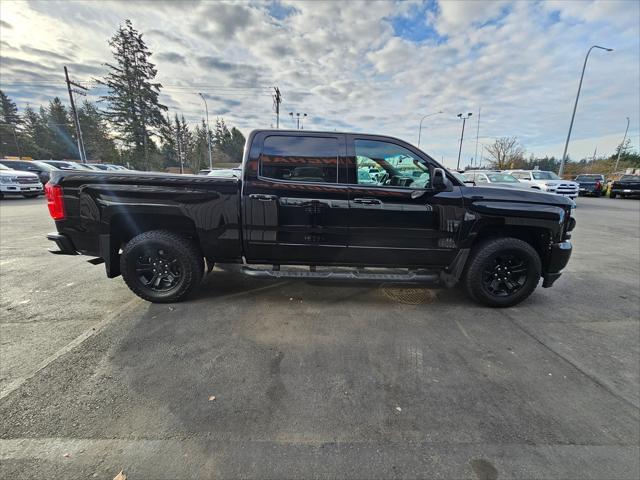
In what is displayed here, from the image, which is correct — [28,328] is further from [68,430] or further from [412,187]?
[412,187]

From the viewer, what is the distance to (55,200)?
3.27 metres

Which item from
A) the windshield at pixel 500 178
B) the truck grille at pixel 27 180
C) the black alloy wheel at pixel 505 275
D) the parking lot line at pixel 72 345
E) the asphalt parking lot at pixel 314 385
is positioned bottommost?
the asphalt parking lot at pixel 314 385

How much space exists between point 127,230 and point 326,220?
2.37 m

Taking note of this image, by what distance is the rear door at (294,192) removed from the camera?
10.8 feet

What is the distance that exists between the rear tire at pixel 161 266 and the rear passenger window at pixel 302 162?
1.28m

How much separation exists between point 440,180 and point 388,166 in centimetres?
61

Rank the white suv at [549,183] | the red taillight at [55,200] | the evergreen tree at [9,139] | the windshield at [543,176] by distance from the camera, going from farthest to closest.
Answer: the evergreen tree at [9,139] → the windshield at [543,176] → the white suv at [549,183] → the red taillight at [55,200]

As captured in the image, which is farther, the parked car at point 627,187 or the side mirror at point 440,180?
the parked car at point 627,187

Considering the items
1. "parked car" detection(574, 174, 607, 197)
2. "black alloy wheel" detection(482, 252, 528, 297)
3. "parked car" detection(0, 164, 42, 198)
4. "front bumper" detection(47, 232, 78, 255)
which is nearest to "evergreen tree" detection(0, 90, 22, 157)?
"parked car" detection(0, 164, 42, 198)

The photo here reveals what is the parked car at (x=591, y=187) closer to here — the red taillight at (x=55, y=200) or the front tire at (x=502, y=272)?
the front tire at (x=502, y=272)

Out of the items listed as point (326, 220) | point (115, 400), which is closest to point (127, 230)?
point (115, 400)

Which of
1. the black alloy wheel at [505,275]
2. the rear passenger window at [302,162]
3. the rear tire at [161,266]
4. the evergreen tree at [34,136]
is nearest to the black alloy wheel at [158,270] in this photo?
the rear tire at [161,266]

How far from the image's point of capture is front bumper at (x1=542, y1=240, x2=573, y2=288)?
140 inches

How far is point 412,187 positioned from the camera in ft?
11.1
